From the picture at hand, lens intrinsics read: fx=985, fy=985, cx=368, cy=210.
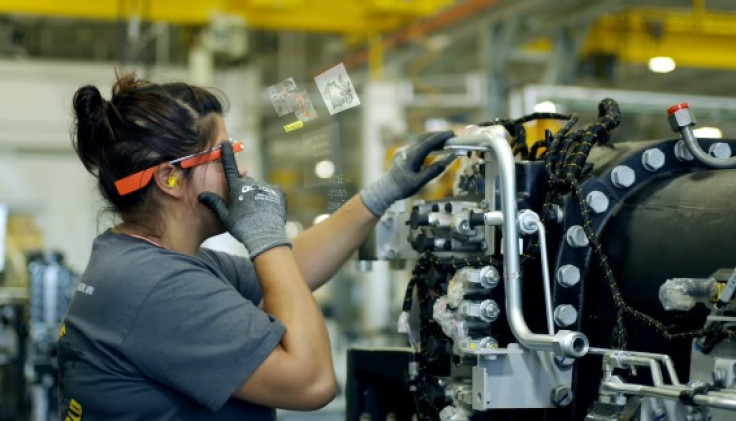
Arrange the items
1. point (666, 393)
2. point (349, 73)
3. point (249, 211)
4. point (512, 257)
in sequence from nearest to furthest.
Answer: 1. point (666, 393)
2. point (512, 257)
3. point (249, 211)
4. point (349, 73)

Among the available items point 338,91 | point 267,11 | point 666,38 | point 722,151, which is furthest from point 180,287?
point 666,38

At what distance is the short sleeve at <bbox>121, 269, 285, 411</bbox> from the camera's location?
1594mm

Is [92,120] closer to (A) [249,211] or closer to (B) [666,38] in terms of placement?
(A) [249,211]

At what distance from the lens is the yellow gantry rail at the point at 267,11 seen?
21.4 feet

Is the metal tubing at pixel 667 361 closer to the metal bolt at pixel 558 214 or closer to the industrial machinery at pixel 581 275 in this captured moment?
the industrial machinery at pixel 581 275

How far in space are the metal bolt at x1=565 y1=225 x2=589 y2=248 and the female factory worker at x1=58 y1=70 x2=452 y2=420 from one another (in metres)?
A: 0.34

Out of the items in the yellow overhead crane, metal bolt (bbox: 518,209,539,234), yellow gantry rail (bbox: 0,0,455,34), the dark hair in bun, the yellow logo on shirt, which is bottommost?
the yellow logo on shirt

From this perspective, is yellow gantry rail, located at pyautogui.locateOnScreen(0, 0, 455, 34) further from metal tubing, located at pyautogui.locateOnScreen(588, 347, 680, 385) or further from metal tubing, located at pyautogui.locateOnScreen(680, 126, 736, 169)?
metal tubing, located at pyautogui.locateOnScreen(588, 347, 680, 385)

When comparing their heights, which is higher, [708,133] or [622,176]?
[708,133]

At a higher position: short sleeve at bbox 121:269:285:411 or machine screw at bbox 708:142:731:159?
machine screw at bbox 708:142:731:159

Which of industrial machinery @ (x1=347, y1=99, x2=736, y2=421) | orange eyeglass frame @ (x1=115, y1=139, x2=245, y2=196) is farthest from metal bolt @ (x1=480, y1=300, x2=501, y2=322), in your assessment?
orange eyeglass frame @ (x1=115, y1=139, x2=245, y2=196)

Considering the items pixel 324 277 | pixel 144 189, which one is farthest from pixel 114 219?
pixel 324 277

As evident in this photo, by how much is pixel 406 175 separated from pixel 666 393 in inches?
29.8

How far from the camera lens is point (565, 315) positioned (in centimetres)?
155
